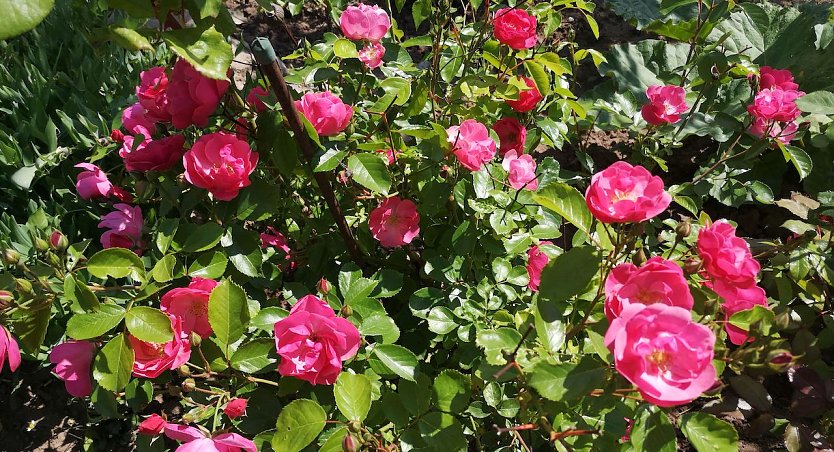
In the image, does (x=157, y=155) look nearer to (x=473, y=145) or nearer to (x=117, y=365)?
(x=117, y=365)

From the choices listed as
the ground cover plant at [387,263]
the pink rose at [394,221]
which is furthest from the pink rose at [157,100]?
the pink rose at [394,221]

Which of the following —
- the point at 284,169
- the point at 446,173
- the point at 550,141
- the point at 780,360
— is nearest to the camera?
the point at 780,360

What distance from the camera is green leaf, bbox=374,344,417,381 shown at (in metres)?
1.08

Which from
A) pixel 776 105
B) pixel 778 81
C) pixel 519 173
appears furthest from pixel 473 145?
pixel 778 81

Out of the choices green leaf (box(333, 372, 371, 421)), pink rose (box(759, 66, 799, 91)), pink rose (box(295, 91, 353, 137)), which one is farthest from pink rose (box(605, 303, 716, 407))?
pink rose (box(759, 66, 799, 91))

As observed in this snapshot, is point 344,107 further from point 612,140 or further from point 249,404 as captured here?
point 612,140

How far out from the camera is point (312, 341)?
96 centimetres

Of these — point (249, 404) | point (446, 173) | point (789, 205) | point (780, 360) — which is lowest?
point (789, 205)

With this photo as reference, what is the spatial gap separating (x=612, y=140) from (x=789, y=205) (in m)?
0.92

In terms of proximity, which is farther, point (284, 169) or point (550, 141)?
point (550, 141)

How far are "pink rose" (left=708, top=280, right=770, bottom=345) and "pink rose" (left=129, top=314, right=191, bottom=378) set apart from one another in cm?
93

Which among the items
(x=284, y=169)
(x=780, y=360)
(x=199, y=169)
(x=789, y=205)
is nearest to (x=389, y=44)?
(x=284, y=169)

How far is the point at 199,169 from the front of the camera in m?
1.06

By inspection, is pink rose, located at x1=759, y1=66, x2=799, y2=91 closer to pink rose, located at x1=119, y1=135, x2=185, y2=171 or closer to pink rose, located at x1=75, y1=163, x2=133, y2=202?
pink rose, located at x1=119, y1=135, x2=185, y2=171
